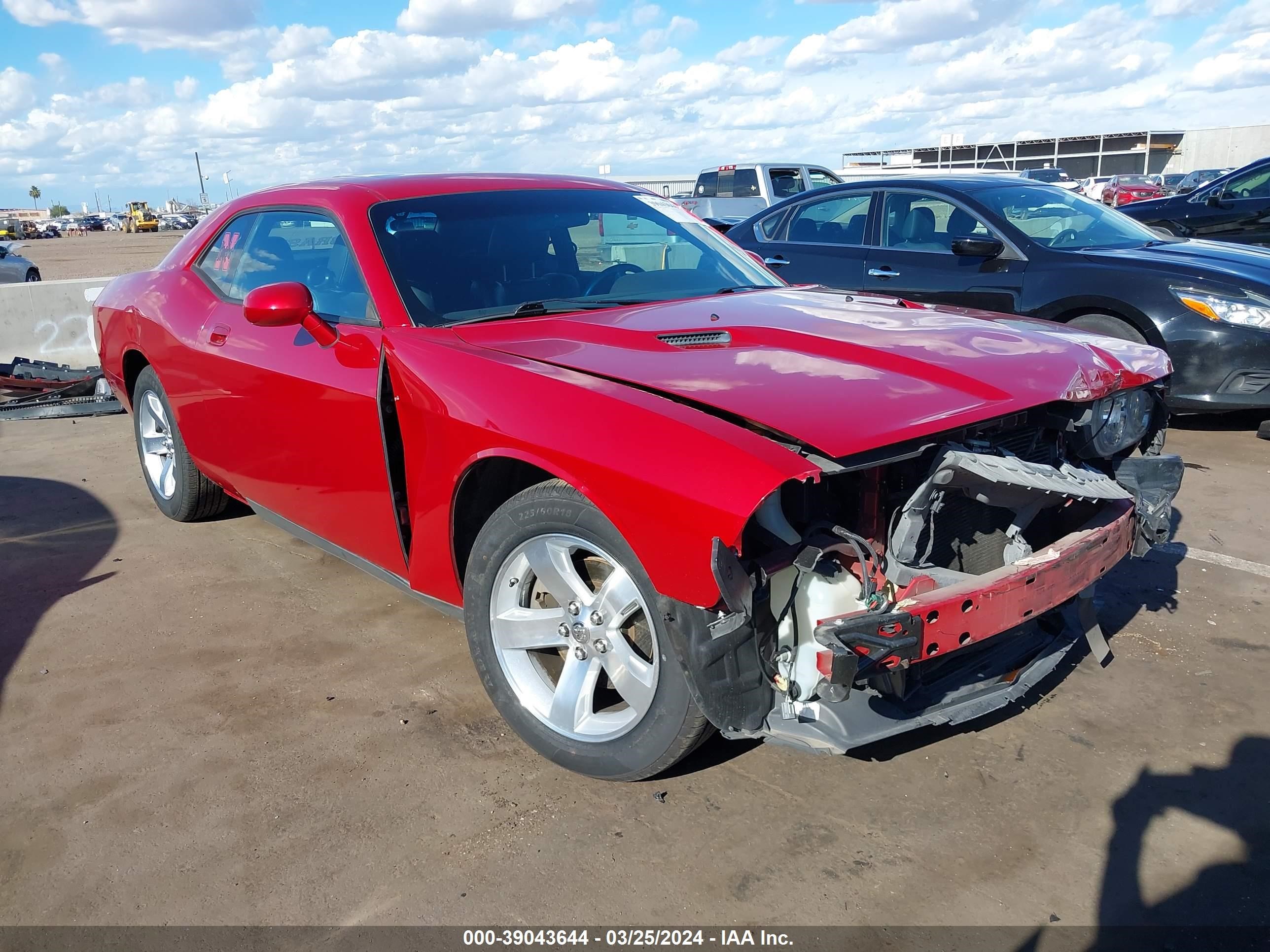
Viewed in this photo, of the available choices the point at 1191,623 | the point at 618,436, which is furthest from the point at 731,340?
the point at 1191,623

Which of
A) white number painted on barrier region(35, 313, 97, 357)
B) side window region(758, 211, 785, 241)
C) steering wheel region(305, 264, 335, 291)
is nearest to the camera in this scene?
steering wheel region(305, 264, 335, 291)

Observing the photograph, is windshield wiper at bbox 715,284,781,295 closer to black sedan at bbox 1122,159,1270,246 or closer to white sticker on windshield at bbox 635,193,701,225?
Answer: white sticker on windshield at bbox 635,193,701,225

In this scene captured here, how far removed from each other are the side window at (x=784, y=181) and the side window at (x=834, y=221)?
11.5m

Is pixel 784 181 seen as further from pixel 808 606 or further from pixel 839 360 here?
pixel 808 606

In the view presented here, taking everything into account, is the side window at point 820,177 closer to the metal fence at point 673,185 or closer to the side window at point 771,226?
the side window at point 771,226

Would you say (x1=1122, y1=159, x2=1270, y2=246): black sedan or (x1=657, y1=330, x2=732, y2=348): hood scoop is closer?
(x1=657, y1=330, x2=732, y2=348): hood scoop

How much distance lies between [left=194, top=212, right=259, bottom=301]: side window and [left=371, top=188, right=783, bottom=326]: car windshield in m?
1.00

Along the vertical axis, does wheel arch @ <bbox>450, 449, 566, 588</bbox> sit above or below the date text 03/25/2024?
above

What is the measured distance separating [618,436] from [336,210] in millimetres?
1688

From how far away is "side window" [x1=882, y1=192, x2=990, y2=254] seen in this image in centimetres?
658

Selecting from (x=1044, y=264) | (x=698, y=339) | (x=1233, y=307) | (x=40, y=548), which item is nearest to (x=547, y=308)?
(x=698, y=339)

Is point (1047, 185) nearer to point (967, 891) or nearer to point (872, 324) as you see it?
point (872, 324)

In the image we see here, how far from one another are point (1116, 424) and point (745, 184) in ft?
55.8

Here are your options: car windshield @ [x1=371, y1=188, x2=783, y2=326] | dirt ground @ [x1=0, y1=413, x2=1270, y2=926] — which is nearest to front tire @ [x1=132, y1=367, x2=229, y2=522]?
dirt ground @ [x1=0, y1=413, x2=1270, y2=926]
